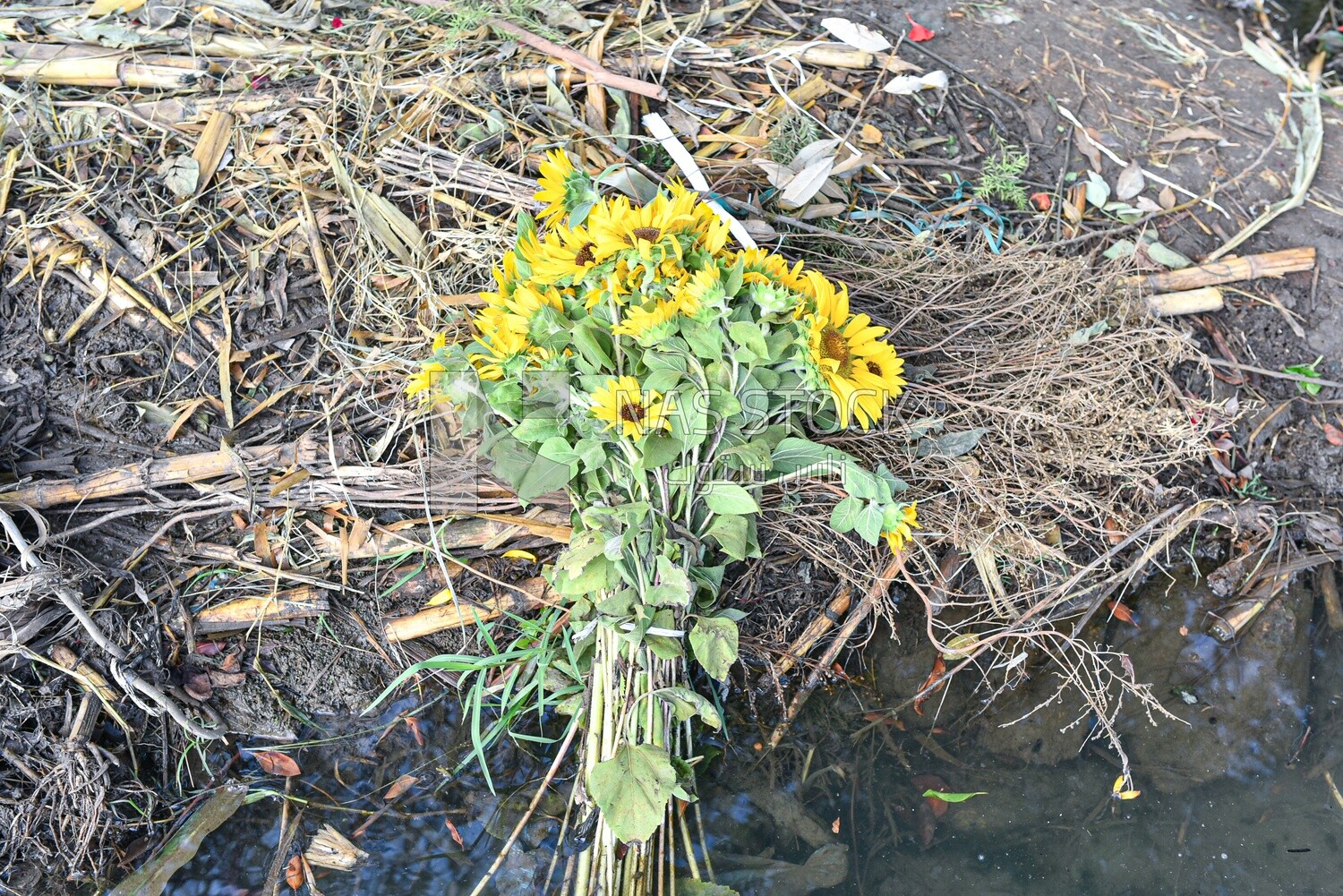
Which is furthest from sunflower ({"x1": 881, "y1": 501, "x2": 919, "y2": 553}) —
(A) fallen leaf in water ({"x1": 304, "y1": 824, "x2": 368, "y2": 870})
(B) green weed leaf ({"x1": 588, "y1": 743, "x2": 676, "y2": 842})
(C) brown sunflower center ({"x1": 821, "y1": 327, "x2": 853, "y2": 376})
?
(A) fallen leaf in water ({"x1": 304, "y1": 824, "x2": 368, "y2": 870})

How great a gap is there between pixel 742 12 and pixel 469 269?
122cm

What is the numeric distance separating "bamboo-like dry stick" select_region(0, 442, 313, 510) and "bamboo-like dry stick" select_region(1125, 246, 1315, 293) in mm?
2345

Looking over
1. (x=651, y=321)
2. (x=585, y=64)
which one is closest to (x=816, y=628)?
(x=651, y=321)

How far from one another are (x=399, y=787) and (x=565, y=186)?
136 centimetres

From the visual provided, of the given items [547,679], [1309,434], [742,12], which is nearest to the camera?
[547,679]

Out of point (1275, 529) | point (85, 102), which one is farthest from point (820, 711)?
point (85, 102)

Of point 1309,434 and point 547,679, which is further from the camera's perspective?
point 1309,434

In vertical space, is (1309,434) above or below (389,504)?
above

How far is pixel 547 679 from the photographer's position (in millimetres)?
2084

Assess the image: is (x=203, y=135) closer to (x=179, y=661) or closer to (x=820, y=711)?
(x=179, y=661)

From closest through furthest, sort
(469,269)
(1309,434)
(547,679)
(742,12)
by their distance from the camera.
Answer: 1. (547,679)
2. (469,269)
3. (1309,434)
4. (742,12)

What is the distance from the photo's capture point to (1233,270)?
2.62m

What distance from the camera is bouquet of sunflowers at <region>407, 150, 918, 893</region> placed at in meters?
1.64

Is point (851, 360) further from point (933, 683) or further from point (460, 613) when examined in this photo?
point (460, 613)
